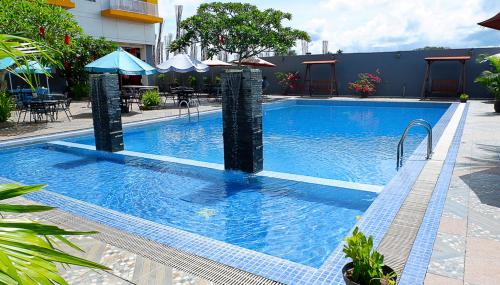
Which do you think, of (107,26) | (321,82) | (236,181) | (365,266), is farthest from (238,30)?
(365,266)

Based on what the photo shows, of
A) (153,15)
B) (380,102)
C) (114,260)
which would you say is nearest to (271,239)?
(114,260)

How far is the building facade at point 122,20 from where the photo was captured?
2205 cm

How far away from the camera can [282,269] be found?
2898 mm

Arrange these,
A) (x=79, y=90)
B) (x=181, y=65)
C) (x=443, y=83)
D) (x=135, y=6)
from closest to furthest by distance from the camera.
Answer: (x=181, y=65) < (x=443, y=83) < (x=79, y=90) < (x=135, y=6)

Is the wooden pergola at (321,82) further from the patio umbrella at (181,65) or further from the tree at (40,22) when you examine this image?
the tree at (40,22)

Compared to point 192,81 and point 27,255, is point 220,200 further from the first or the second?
point 192,81

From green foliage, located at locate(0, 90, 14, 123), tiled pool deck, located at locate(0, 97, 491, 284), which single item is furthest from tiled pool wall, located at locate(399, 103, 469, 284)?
green foliage, located at locate(0, 90, 14, 123)

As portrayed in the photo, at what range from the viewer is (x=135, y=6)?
81.5 ft

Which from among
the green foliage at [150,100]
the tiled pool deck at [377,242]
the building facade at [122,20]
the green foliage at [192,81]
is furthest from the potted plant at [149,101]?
the tiled pool deck at [377,242]

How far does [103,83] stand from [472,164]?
6.87m

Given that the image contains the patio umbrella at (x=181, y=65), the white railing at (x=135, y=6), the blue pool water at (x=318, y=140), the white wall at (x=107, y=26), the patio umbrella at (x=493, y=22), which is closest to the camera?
the patio umbrella at (x=493, y=22)

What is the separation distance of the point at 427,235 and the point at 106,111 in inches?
260

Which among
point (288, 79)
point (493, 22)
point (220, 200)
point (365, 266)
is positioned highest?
point (493, 22)

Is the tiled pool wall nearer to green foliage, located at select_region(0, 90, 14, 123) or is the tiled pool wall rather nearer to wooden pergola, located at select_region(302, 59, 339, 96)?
green foliage, located at select_region(0, 90, 14, 123)
